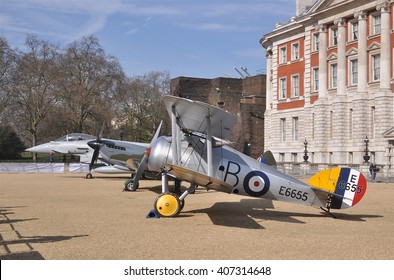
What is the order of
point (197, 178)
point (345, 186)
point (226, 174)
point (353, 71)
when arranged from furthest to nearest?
point (353, 71)
point (226, 174)
point (345, 186)
point (197, 178)

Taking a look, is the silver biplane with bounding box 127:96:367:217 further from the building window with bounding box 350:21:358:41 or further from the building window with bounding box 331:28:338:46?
the building window with bounding box 331:28:338:46

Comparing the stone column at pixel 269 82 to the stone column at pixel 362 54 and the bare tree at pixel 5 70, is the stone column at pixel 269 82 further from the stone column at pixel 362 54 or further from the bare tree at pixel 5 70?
the bare tree at pixel 5 70

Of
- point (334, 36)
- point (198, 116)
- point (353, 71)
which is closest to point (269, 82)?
point (334, 36)

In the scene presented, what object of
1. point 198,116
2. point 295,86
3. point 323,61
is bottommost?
point 198,116

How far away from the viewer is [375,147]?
45719mm

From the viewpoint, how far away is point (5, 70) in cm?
6366

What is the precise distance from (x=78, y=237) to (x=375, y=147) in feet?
131

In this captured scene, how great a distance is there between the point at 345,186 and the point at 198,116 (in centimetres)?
505

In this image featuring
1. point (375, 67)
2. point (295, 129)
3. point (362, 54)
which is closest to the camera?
point (375, 67)

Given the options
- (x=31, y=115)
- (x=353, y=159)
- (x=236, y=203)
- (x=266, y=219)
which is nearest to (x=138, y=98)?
(x=31, y=115)

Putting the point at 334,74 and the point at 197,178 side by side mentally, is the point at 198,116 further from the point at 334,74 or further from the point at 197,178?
the point at 334,74

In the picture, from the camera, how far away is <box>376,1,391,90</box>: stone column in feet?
150

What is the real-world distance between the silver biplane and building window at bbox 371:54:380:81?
3583 centimetres

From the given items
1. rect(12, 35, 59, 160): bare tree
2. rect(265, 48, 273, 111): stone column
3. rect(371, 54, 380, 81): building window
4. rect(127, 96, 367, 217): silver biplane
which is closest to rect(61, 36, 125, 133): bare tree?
rect(12, 35, 59, 160): bare tree
